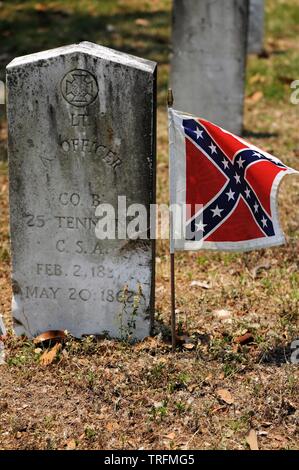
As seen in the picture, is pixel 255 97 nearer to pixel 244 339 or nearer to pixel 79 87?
pixel 244 339

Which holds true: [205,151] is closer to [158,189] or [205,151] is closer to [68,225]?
[68,225]

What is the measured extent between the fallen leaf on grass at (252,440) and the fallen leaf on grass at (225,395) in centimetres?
28

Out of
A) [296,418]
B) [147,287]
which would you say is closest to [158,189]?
[147,287]

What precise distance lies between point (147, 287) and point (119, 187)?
2.10ft

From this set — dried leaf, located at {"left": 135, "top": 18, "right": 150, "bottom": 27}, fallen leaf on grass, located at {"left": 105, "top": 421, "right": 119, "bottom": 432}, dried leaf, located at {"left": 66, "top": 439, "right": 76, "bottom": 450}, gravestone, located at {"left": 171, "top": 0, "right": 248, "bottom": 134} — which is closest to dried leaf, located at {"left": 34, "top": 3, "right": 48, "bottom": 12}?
dried leaf, located at {"left": 135, "top": 18, "right": 150, "bottom": 27}

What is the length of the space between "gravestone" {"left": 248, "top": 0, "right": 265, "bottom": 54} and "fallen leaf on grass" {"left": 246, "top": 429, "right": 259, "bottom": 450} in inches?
312

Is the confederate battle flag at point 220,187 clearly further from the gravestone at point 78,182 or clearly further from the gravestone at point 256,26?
the gravestone at point 256,26

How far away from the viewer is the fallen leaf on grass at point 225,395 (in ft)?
14.7

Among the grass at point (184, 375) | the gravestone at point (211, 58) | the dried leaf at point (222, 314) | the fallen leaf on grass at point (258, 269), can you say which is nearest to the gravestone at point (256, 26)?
the gravestone at point (211, 58)

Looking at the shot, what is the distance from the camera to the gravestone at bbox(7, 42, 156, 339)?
14.9ft

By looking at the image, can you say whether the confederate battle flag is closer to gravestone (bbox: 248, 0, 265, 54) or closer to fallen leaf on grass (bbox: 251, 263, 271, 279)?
fallen leaf on grass (bbox: 251, 263, 271, 279)

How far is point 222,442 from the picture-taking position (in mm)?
4156

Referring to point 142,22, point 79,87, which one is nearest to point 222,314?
point 79,87
